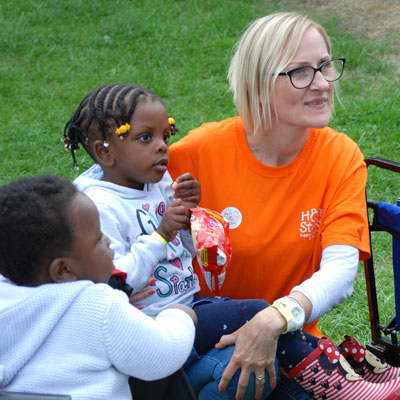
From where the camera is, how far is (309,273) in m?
2.67

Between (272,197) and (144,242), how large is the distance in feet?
2.20

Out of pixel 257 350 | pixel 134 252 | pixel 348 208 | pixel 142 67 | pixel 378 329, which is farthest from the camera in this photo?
pixel 142 67

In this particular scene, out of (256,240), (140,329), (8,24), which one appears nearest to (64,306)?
(140,329)

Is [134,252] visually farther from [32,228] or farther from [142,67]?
[142,67]

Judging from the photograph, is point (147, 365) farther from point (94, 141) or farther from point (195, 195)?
point (94, 141)

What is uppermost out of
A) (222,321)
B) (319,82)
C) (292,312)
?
(319,82)

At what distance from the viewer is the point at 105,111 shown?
94.6 inches

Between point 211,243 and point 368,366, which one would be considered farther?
point 368,366

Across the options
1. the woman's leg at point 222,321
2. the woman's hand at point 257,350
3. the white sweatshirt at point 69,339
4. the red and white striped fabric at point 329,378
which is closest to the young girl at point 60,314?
the white sweatshirt at point 69,339

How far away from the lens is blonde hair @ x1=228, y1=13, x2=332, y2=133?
8.27ft

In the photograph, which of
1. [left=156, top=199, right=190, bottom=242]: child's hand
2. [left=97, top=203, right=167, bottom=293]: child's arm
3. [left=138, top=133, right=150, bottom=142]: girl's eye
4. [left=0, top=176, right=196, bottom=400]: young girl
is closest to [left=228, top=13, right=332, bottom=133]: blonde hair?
[left=138, top=133, right=150, bottom=142]: girl's eye

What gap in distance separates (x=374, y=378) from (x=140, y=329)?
3.90 feet

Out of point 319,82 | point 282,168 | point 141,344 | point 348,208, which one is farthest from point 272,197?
point 141,344

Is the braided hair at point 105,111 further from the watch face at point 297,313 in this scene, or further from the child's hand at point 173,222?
the watch face at point 297,313
